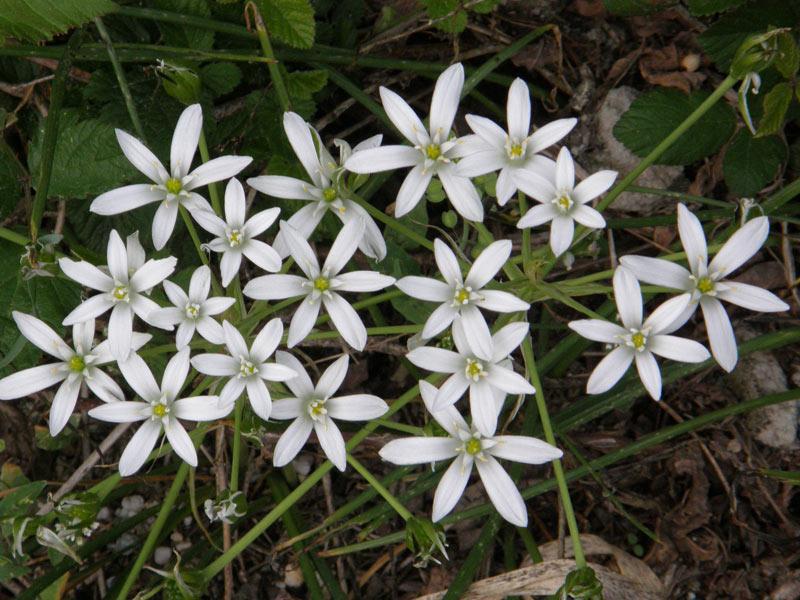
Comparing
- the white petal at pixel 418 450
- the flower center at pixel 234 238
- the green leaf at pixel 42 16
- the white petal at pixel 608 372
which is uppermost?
the green leaf at pixel 42 16

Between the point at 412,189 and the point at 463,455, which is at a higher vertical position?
the point at 412,189

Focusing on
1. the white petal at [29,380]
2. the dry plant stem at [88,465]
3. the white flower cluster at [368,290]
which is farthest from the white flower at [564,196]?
the dry plant stem at [88,465]

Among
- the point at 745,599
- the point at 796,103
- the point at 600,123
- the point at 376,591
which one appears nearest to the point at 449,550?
the point at 376,591

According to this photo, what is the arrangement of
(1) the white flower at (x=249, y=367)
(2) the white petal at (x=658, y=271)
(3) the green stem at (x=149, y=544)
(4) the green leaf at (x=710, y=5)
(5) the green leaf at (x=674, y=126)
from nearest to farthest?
1. (2) the white petal at (x=658, y=271)
2. (1) the white flower at (x=249, y=367)
3. (3) the green stem at (x=149, y=544)
4. (4) the green leaf at (x=710, y=5)
5. (5) the green leaf at (x=674, y=126)

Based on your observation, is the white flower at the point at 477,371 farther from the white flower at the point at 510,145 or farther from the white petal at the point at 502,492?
the white flower at the point at 510,145

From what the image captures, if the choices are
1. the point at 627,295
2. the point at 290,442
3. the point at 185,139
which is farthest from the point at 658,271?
the point at 185,139

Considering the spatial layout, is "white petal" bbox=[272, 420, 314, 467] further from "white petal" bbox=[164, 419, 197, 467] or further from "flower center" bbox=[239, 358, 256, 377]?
"white petal" bbox=[164, 419, 197, 467]

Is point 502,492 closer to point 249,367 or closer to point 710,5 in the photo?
point 249,367
